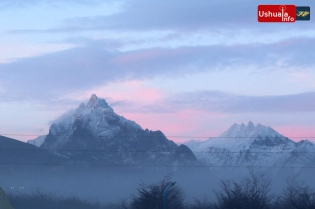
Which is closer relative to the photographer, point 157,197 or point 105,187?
point 157,197

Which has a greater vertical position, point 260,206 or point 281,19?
point 281,19

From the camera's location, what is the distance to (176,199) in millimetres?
72062

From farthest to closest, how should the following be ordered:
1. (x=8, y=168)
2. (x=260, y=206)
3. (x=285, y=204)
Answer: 1. (x=8, y=168)
2. (x=285, y=204)
3. (x=260, y=206)

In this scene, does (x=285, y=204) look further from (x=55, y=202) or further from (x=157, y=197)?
(x=55, y=202)

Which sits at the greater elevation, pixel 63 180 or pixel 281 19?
pixel 281 19

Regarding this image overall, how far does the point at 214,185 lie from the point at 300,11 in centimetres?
15344

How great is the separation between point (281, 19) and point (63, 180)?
140 m

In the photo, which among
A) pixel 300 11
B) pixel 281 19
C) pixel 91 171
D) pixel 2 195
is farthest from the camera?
pixel 91 171

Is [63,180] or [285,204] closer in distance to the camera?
[285,204]

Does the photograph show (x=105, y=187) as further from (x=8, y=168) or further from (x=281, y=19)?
(x=281, y=19)

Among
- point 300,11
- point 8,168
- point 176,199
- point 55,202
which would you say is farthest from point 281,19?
point 8,168

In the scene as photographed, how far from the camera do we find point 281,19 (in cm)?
3456

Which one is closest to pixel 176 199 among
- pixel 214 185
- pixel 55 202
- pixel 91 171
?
pixel 55 202

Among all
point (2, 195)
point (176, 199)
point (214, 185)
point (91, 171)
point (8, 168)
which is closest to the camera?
point (2, 195)
